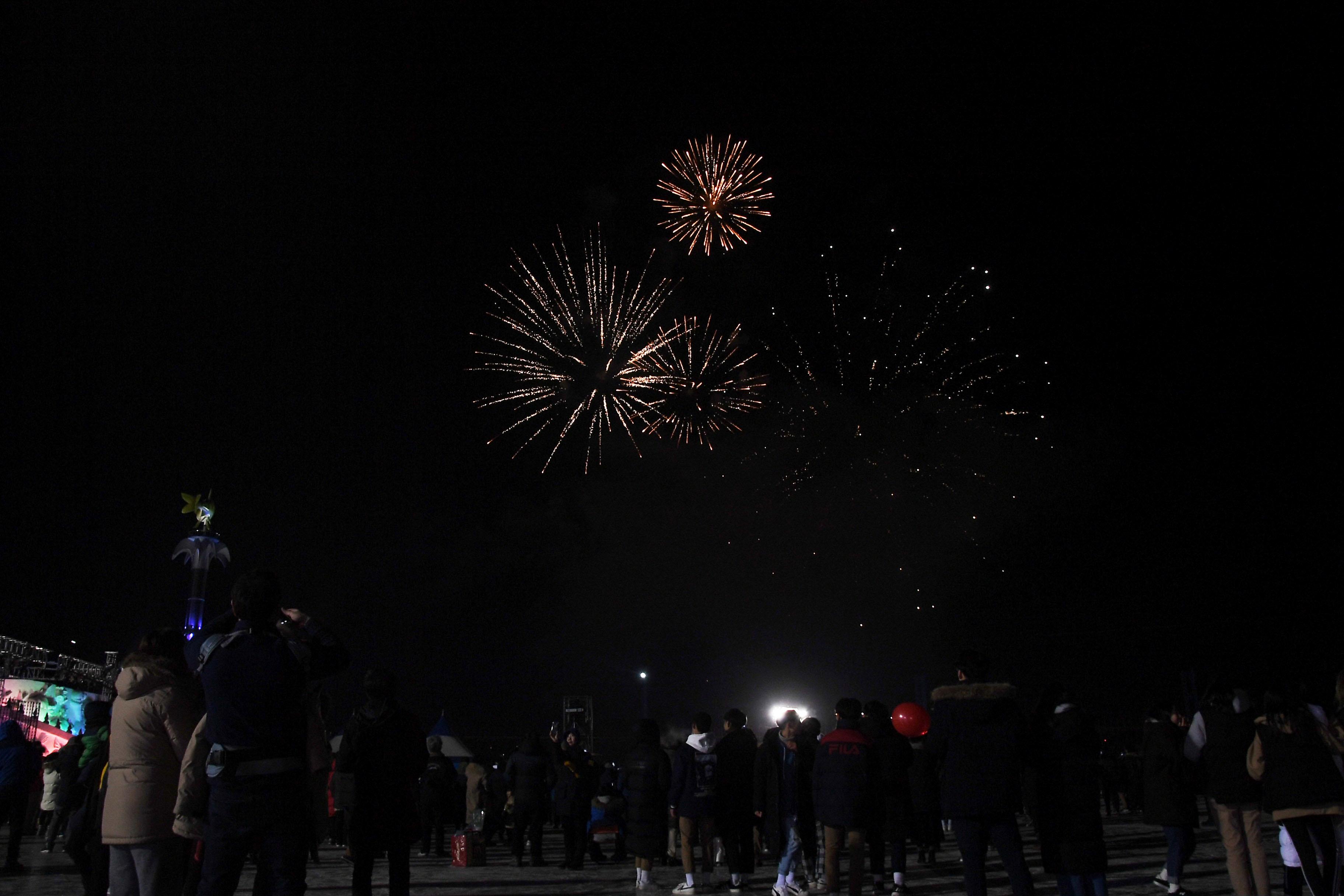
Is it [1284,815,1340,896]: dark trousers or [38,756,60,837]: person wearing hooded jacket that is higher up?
[38,756,60,837]: person wearing hooded jacket

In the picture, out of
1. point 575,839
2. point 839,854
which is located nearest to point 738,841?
point 839,854

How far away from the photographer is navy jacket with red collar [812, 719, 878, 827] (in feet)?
27.3

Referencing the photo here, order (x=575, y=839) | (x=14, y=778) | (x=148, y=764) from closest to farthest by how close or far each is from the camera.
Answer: (x=148, y=764)
(x=14, y=778)
(x=575, y=839)

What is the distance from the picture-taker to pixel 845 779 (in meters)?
8.35

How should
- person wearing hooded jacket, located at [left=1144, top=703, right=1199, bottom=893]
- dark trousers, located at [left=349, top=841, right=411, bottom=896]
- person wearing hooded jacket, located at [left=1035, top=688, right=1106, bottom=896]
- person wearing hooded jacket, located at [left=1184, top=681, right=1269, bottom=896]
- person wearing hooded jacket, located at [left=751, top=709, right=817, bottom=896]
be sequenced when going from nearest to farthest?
dark trousers, located at [left=349, top=841, right=411, bottom=896]
person wearing hooded jacket, located at [left=1035, top=688, right=1106, bottom=896]
person wearing hooded jacket, located at [left=1184, top=681, right=1269, bottom=896]
person wearing hooded jacket, located at [left=1144, top=703, right=1199, bottom=893]
person wearing hooded jacket, located at [left=751, top=709, right=817, bottom=896]

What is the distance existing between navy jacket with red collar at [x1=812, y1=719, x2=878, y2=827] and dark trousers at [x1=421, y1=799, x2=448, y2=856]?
7692 mm

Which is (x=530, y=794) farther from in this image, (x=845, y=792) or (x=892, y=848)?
(x=845, y=792)

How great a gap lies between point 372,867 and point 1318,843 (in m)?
6.51

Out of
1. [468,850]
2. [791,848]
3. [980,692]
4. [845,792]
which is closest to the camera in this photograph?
[980,692]

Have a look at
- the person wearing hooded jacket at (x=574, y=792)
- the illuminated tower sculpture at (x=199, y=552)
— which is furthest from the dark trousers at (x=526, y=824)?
the illuminated tower sculpture at (x=199, y=552)

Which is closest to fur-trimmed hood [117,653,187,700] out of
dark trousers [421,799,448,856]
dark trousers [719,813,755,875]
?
dark trousers [719,813,755,875]

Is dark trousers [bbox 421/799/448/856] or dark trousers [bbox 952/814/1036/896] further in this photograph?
dark trousers [bbox 421/799/448/856]

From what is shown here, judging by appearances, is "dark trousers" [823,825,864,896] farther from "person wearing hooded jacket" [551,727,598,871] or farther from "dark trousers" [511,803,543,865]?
"dark trousers" [511,803,543,865]

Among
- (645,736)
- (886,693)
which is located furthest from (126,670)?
(886,693)
